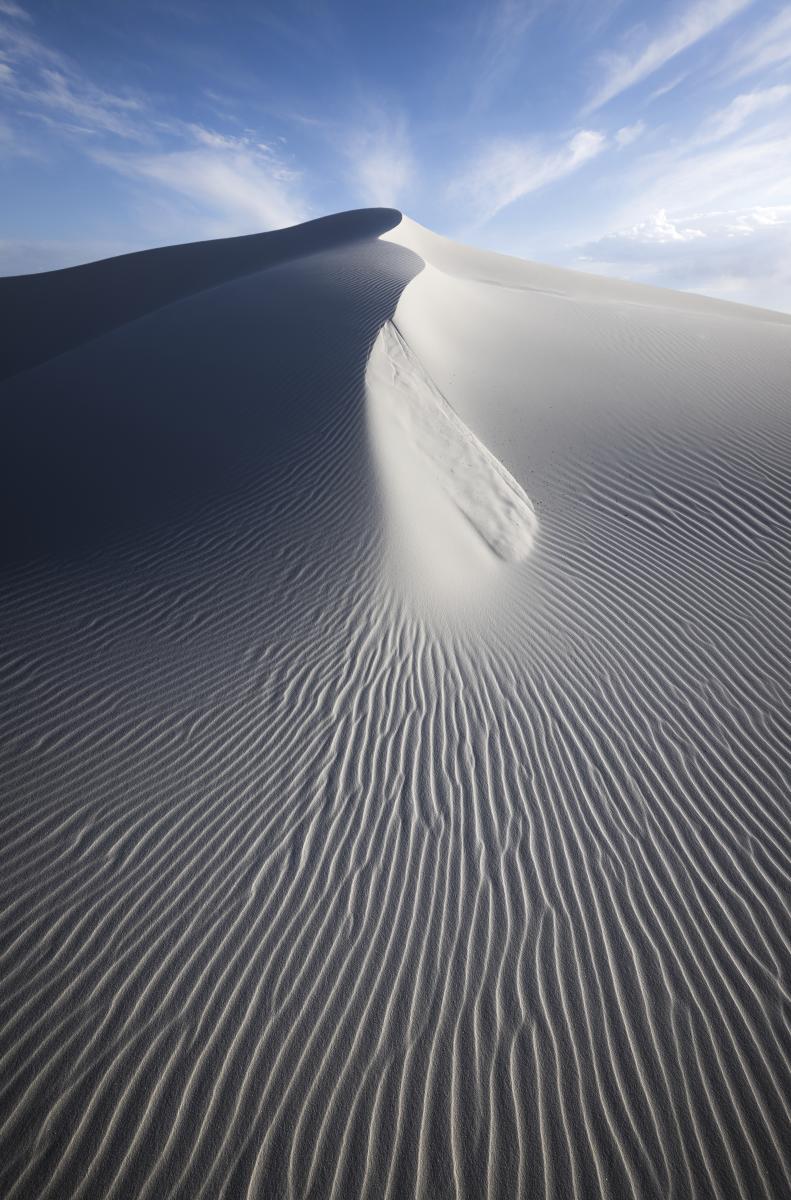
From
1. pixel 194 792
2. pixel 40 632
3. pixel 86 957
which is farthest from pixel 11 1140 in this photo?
pixel 40 632

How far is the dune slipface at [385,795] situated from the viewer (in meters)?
2.47

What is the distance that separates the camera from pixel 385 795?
155 inches

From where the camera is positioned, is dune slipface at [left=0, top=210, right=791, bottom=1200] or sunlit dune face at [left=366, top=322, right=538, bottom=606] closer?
dune slipface at [left=0, top=210, right=791, bottom=1200]

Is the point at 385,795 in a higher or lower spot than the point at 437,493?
lower

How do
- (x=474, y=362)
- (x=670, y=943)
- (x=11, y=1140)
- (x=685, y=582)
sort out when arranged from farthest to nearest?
(x=474, y=362) → (x=685, y=582) → (x=670, y=943) → (x=11, y=1140)

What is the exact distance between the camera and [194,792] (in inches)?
152

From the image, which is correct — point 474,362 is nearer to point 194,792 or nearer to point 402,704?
point 402,704

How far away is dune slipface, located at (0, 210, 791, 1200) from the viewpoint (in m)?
2.47

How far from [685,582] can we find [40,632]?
21.0 ft

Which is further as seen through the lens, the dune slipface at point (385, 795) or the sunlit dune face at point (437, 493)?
the sunlit dune face at point (437, 493)

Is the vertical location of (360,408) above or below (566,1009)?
above

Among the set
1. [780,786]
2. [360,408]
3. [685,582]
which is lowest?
[780,786]

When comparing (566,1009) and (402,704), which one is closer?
(566,1009)

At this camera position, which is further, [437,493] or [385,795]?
[437,493]
